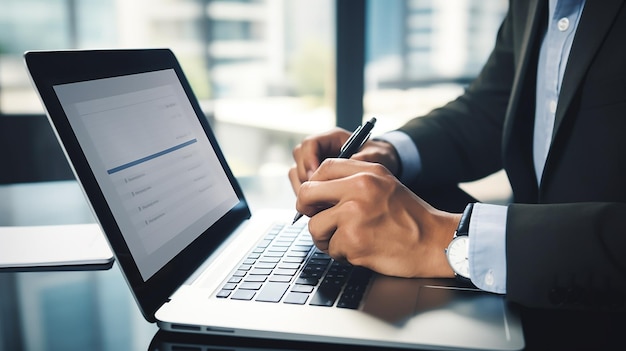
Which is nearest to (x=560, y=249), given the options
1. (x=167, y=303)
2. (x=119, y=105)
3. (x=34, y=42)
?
(x=167, y=303)

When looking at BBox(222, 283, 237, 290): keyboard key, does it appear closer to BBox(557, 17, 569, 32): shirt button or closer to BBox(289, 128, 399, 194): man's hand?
BBox(289, 128, 399, 194): man's hand

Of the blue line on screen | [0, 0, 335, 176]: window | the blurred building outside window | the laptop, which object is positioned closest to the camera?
the laptop

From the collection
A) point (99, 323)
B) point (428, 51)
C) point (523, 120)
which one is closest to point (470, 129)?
point (523, 120)

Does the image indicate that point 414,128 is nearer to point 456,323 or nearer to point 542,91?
point 542,91

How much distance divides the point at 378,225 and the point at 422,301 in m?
0.09

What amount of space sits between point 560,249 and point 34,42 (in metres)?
2.57

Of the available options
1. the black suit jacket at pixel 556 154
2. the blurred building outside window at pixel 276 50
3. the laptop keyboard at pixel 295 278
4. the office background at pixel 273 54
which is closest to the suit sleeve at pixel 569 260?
the black suit jacket at pixel 556 154

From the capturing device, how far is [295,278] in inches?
21.3

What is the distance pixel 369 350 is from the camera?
1.38ft

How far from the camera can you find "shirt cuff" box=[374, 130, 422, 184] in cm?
97

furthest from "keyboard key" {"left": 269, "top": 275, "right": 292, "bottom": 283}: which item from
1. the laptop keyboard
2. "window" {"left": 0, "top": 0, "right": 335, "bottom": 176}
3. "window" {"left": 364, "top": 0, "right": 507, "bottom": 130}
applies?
"window" {"left": 364, "top": 0, "right": 507, "bottom": 130}

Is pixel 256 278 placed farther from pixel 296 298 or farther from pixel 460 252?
pixel 460 252

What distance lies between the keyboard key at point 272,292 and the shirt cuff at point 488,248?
18 cm

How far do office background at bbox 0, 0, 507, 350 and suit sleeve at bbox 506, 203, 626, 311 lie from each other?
4.27ft
